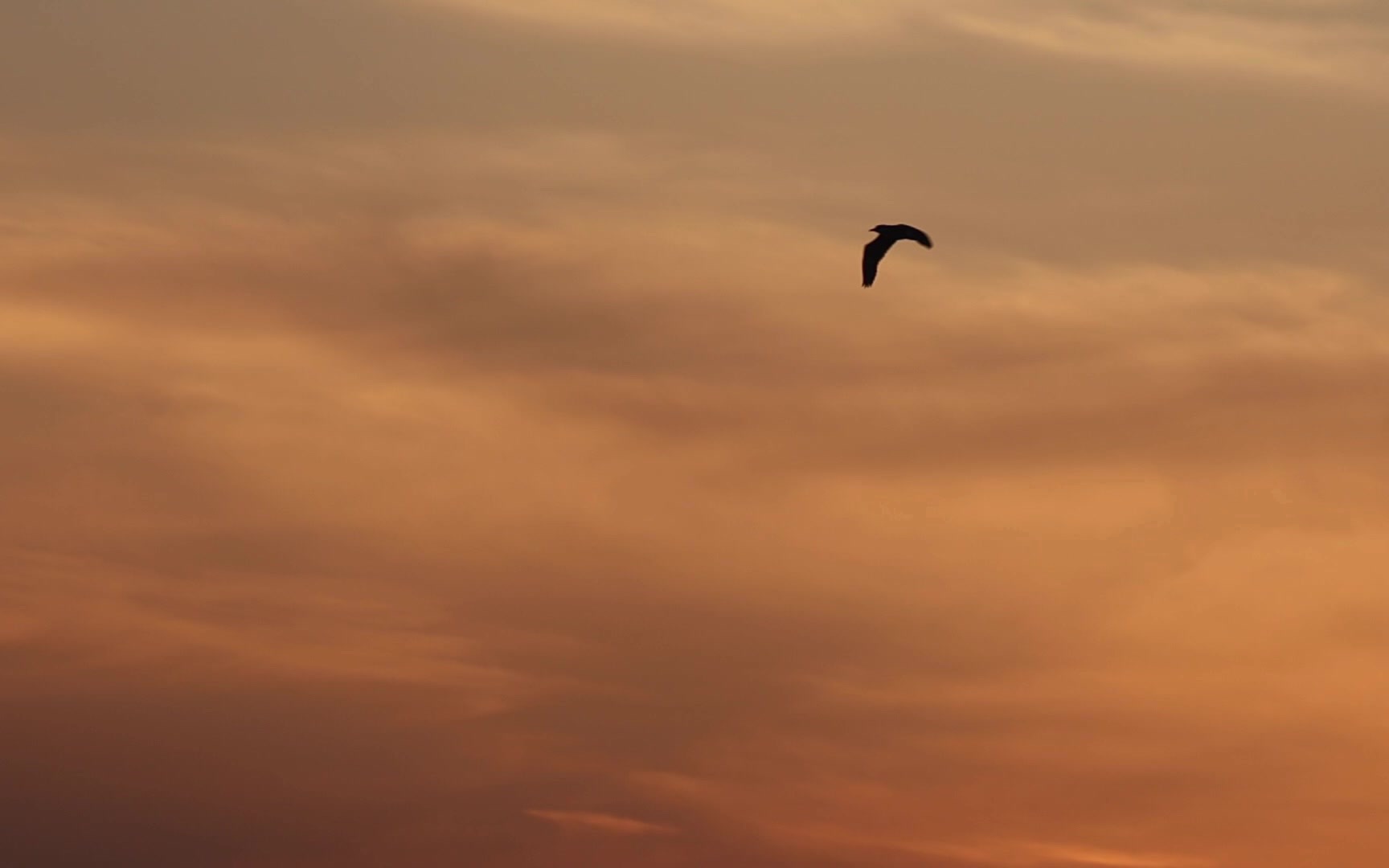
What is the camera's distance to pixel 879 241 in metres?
102

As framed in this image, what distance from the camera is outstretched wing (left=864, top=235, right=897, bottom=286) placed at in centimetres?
9925

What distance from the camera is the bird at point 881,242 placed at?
9593 centimetres

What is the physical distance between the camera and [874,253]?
10138 cm

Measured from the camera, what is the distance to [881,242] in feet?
335

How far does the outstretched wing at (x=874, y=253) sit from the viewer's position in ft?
326

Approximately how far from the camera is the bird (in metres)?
95.9

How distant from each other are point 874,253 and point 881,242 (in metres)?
1.12
